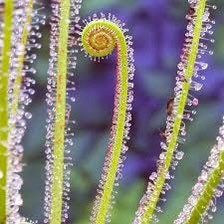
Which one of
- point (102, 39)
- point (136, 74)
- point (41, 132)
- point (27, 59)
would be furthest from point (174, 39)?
point (27, 59)

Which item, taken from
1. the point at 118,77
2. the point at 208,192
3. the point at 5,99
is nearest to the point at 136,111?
the point at 118,77

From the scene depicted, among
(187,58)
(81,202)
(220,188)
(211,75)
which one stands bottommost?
(220,188)

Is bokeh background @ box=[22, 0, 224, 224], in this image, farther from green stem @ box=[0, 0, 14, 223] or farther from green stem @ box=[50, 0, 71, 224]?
green stem @ box=[0, 0, 14, 223]

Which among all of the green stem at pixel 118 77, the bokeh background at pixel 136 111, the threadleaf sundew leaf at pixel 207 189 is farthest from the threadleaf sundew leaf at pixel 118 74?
the bokeh background at pixel 136 111

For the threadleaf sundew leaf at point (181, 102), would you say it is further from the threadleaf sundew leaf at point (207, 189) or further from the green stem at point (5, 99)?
the green stem at point (5, 99)

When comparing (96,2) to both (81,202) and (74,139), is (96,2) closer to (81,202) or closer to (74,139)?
(74,139)

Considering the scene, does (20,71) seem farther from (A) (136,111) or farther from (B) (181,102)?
(A) (136,111)

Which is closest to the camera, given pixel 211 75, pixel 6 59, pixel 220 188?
pixel 6 59
